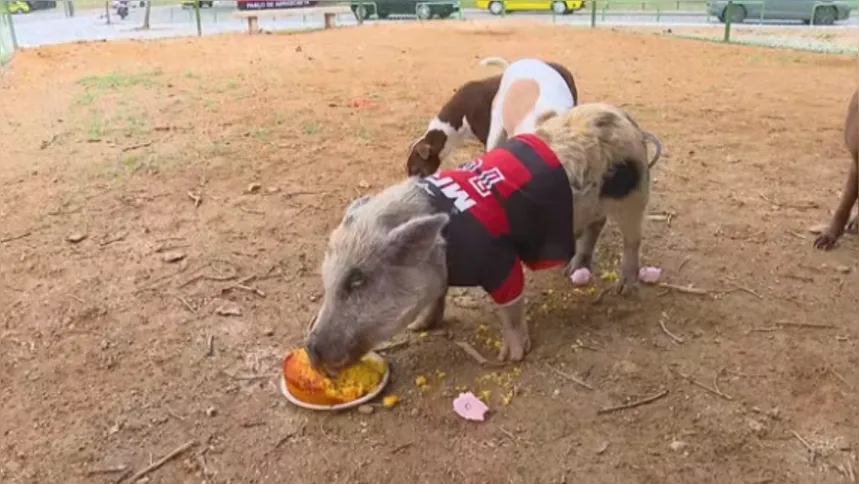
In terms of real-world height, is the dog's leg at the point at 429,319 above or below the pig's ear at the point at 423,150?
below

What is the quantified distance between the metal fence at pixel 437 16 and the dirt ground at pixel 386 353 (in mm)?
6437

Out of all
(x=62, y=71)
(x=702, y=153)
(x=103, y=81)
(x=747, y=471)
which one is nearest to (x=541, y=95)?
(x=702, y=153)

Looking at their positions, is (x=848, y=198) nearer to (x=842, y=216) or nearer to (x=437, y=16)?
(x=842, y=216)

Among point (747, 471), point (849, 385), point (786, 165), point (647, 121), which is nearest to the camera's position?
point (747, 471)

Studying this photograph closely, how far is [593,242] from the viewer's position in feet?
11.8

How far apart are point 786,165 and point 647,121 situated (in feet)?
4.56

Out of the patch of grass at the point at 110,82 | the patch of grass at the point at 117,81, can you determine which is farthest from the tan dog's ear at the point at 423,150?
the patch of grass at the point at 117,81

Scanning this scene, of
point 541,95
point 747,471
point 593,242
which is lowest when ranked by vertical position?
point 747,471

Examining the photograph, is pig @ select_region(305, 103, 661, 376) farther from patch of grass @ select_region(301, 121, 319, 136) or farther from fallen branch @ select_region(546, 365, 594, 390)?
patch of grass @ select_region(301, 121, 319, 136)

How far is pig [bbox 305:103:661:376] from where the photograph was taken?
2.56 meters

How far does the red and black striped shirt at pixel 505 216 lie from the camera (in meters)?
2.69

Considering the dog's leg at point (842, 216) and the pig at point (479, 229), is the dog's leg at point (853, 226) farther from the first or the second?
the pig at point (479, 229)

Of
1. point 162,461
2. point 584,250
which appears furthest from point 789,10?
point 162,461

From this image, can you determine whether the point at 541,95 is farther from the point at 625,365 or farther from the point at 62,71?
the point at 62,71
